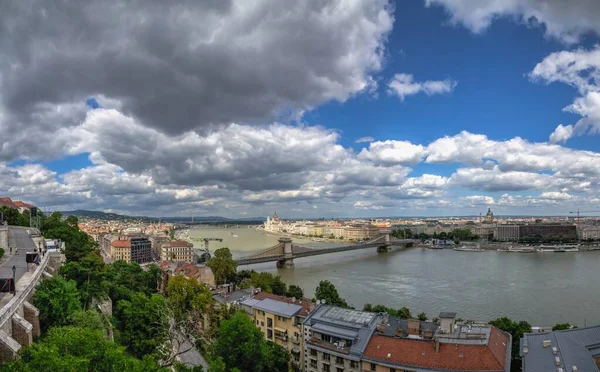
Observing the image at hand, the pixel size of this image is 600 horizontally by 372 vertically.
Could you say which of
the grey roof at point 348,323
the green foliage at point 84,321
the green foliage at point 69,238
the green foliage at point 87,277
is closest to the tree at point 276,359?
the grey roof at point 348,323

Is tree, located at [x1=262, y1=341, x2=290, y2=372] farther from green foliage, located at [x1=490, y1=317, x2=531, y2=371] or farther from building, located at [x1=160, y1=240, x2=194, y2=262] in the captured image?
building, located at [x1=160, y1=240, x2=194, y2=262]

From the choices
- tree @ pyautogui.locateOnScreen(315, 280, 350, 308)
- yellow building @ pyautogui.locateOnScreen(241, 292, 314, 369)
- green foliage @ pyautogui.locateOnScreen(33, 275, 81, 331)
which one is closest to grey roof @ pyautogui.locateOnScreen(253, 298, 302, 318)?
yellow building @ pyautogui.locateOnScreen(241, 292, 314, 369)

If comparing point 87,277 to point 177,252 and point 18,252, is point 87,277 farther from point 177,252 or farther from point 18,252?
point 177,252

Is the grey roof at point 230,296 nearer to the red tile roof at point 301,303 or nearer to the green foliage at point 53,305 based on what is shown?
the red tile roof at point 301,303

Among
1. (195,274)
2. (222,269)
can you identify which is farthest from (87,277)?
(222,269)

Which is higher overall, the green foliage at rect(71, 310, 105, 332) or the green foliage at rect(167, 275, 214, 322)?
the green foliage at rect(71, 310, 105, 332)

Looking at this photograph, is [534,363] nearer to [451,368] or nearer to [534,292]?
[451,368]

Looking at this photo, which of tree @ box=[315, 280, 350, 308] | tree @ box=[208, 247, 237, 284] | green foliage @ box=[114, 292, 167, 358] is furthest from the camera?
tree @ box=[208, 247, 237, 284]
